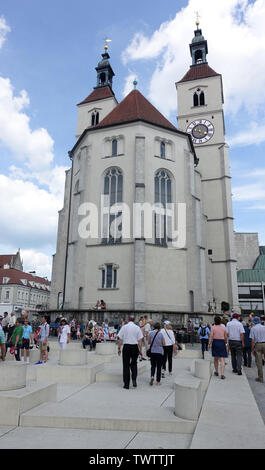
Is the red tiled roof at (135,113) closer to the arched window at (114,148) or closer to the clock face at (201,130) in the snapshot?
the arched window at (114,148)

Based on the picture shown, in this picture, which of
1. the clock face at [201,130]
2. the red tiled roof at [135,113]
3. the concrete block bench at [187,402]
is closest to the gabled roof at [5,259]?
the red tiled roof at [135,113]

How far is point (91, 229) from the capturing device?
25328 mm

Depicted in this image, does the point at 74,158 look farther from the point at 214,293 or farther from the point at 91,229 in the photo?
the point at 214,293

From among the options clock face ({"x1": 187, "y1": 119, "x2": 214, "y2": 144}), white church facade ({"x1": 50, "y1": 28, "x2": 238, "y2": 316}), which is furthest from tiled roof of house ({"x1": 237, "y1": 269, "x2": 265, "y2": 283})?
clock face ({"x1": 187, "y1": 119, "x2": 214, "y2": 144})

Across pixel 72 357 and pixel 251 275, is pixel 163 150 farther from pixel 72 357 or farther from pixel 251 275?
pixel 251 275

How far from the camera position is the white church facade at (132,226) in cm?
2334

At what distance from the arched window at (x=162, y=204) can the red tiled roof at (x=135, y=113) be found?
471 cm

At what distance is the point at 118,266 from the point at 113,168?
819 centimetres

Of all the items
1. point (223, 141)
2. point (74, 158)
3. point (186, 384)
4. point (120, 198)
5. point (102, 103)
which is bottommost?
point (186, 384)

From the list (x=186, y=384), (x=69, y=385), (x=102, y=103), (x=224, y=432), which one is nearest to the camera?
(x=224, y=432)

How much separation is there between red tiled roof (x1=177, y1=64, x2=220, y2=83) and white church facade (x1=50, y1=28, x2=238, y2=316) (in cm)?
1130
